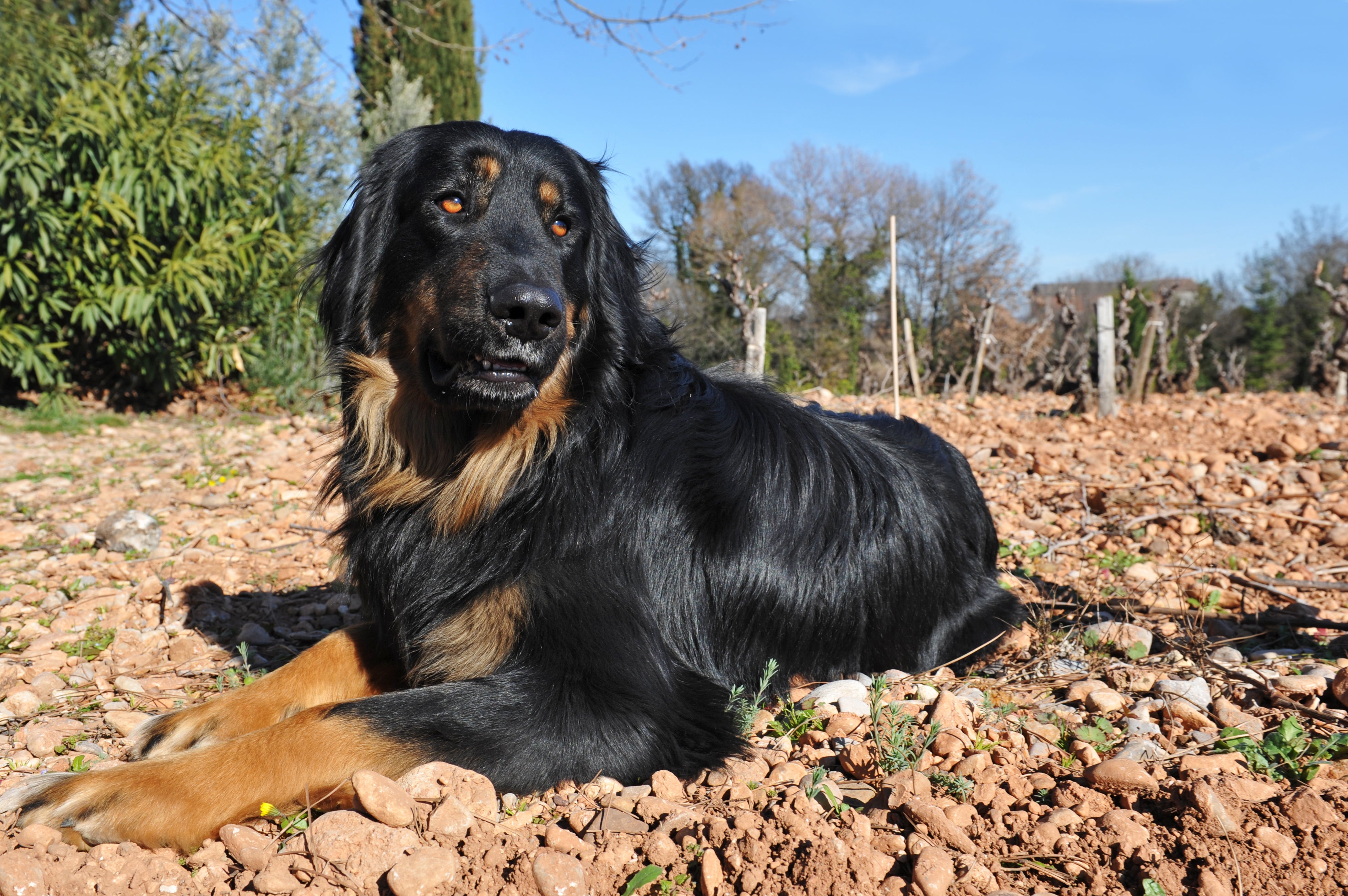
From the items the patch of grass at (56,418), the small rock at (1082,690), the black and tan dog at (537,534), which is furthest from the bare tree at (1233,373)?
the patch of grass at (56,418)

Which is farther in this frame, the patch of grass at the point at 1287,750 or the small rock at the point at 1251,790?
the patch of grass at the point at 1287,750

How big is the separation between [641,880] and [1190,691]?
2.08 metres

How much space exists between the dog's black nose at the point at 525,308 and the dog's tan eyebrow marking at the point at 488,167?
621mm

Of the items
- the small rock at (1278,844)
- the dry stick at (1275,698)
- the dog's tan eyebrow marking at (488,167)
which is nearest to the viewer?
the small rock at (1278,844)

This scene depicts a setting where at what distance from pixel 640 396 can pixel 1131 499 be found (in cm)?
430

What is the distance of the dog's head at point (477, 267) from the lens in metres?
2.78

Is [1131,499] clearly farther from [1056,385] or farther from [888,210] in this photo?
[888,210]

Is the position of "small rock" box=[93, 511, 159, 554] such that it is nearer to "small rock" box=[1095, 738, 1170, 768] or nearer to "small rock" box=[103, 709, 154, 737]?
"small rock" box=[103, 709, 154, 737]

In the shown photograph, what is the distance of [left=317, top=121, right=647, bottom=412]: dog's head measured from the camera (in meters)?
2.78

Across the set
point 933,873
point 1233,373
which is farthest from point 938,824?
point 1233,373

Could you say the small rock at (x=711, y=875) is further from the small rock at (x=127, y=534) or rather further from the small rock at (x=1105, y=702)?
the small rock at (x=127, y=534)

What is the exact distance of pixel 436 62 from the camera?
57.7 feet

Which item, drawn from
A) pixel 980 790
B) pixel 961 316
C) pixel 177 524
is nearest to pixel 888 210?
pixel 961 316

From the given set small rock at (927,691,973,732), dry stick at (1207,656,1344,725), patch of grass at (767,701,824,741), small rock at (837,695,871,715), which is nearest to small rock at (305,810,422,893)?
patch of grass at (767,701,824,741)
